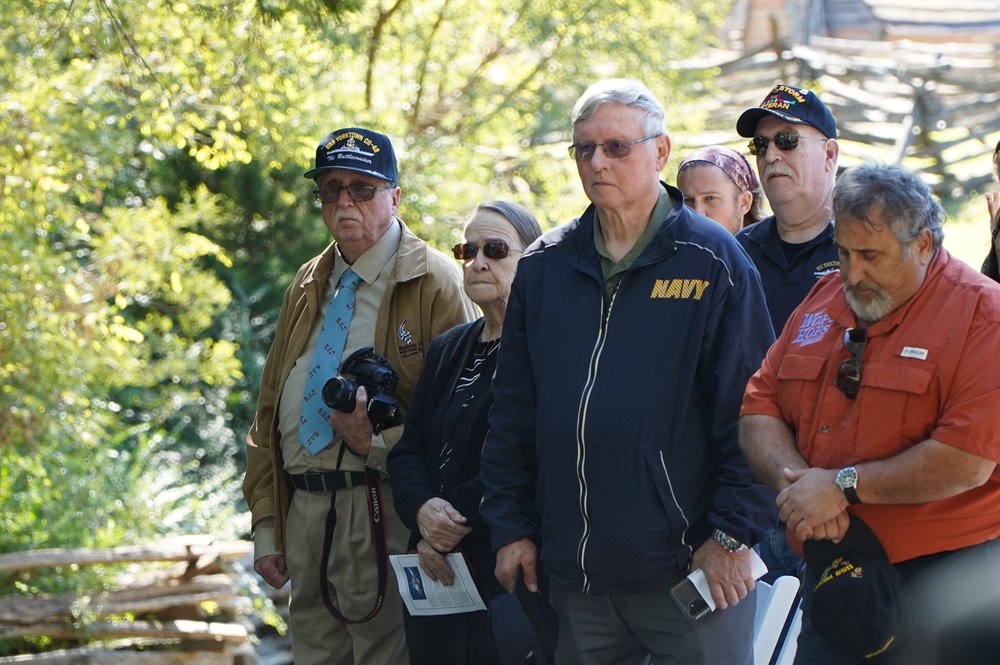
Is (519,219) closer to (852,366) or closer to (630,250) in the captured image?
(630,250)

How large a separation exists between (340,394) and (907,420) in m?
1.76

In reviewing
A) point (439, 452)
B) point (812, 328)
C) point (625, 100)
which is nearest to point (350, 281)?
point (439, 452)

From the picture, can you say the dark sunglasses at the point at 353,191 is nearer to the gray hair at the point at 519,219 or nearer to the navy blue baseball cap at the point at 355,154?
the navy blue baseball cap at the point at 355,154

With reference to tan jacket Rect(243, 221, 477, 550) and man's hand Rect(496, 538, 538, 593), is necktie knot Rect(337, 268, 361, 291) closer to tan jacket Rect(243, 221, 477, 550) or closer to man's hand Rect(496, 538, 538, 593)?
tan jacket Rect(243, 221, 477, 550)

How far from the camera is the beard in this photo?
2771mm

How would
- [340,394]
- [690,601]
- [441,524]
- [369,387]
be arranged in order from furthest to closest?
1. [369,387]
2. [340,394]
3. [441,524]
4. [690,601]

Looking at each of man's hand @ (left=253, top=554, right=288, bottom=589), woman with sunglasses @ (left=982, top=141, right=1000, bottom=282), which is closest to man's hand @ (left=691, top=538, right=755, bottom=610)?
woman with sunglasses @ (left=982, top=141, right=1000, bottom=282)

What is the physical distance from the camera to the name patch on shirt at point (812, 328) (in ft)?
9.57

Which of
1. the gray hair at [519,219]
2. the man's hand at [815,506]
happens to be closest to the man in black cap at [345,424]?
the gray hair at [519,219]

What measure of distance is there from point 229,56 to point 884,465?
4.81 m

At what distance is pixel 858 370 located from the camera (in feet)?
9.08

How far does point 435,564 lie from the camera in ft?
11.6

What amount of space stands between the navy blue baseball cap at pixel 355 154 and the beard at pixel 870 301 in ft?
6.07

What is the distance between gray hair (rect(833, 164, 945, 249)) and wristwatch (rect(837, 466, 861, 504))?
531 mm
